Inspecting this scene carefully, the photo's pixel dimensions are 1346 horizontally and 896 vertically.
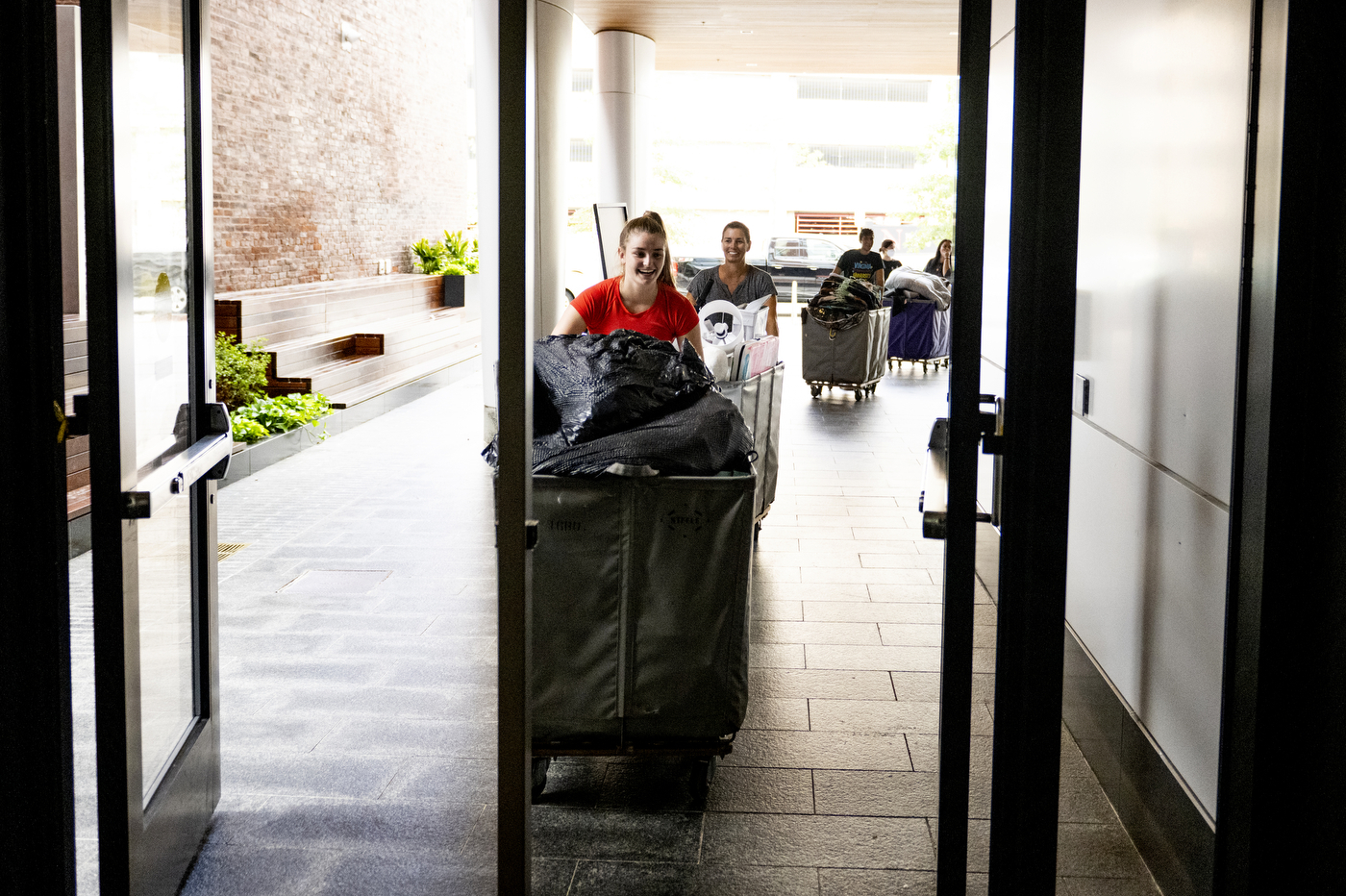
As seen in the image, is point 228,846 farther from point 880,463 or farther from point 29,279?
point 880,463

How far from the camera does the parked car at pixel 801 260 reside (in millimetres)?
26767

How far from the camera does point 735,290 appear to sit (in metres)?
6.92

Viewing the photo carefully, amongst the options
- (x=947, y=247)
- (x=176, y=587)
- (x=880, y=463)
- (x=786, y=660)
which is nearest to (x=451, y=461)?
(x=880, y=463)

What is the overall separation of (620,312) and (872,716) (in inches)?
71.5

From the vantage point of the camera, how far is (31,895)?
6.77ft

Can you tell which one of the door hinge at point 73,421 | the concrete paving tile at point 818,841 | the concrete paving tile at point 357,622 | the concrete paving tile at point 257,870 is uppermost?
the door hinge at point 73,421

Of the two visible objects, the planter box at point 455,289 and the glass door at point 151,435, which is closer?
the glass door at point 151,435

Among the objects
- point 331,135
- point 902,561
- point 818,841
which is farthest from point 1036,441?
point 331,135

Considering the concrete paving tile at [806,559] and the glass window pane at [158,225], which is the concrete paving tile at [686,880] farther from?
the concrete paving tile at [806,559]

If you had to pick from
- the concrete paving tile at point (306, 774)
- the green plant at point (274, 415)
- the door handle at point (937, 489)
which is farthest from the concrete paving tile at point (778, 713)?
the green plant at point (274, 415)

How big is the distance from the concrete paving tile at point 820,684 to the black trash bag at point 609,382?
116 centimetres

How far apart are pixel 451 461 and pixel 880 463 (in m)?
2.85

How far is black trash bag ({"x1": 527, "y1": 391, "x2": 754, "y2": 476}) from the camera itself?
2.94 meters

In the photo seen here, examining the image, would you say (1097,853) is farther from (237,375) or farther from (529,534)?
Result: (237,375)
